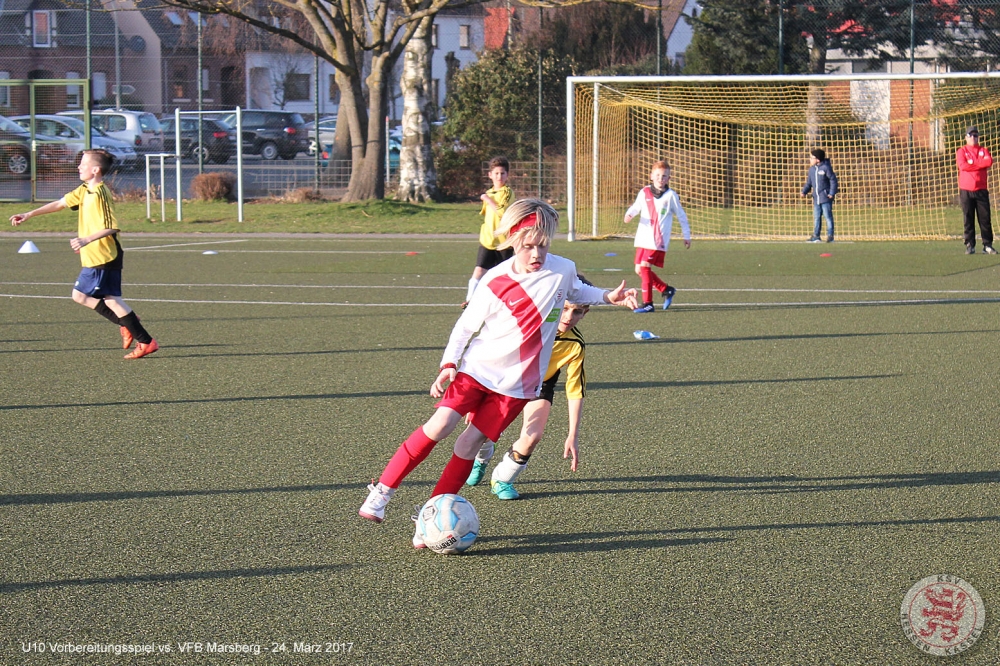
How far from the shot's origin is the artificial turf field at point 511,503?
3.98 m

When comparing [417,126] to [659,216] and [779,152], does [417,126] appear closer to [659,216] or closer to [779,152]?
[779,152]

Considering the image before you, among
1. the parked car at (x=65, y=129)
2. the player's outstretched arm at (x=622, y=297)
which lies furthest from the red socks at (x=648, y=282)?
the parked car at (x=65, y=129)

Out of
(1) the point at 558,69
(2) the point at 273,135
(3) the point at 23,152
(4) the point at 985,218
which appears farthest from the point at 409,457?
(2) the point at 273,135

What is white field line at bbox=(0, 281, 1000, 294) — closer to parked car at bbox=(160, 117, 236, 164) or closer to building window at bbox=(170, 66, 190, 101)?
parked car at bbox=(160, 117, 236, 164)

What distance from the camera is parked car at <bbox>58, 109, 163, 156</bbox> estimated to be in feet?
116

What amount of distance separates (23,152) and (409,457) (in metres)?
28.0

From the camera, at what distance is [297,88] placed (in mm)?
62938

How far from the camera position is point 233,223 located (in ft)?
83.5

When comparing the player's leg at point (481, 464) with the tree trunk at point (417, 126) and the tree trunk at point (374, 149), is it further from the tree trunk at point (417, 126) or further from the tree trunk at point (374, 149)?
the tree trunk at point (417, 126)

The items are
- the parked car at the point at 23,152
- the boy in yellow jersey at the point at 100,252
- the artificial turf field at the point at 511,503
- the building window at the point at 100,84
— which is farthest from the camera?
the building window at the point at 100,84

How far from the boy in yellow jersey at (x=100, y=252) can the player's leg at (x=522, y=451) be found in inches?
196

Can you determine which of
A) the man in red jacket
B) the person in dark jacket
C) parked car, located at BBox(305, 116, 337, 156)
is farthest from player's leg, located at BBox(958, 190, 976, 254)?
parked car, located at BBox(305, 116, 337, 156)

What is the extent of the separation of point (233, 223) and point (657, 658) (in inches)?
897

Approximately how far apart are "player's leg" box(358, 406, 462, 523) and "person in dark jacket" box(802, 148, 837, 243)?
1808 cm
